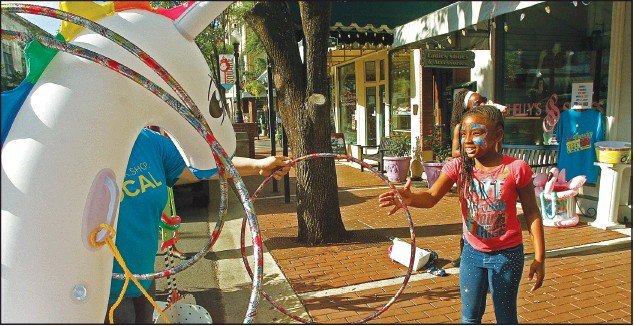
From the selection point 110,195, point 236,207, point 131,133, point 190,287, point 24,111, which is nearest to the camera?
point 24,111

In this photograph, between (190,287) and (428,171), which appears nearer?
(190,287)

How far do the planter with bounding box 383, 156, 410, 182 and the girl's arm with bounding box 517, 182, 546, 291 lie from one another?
23.6ft

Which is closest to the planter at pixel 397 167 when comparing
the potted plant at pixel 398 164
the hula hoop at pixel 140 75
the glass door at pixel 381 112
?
the potted plant at pixel 398 164

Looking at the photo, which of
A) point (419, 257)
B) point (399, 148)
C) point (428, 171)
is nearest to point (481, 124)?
point (419, 257)

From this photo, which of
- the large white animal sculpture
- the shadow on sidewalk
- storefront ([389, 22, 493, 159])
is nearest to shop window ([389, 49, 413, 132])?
storefront ([389, 22, 493, 159])

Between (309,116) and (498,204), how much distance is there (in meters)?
3.23

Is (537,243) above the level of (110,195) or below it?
below

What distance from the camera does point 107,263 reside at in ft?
5.20

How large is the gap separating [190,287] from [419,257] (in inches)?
91.7

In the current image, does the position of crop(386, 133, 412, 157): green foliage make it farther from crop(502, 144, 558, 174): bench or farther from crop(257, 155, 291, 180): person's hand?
crop(257, 155, 291, 180): person's hand

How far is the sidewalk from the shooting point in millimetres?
3771

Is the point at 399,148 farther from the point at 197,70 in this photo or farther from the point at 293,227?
the point at 197,70

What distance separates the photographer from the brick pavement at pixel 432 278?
374cm

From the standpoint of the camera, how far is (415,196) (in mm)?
2625
